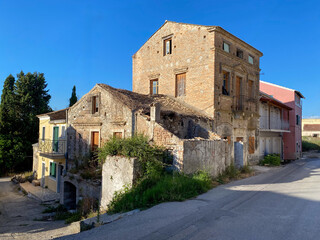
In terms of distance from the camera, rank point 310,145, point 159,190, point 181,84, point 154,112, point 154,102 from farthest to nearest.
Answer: point 310,145
point 181,84
point 154,102
point 154,112
point 159,190

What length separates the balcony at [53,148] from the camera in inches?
632

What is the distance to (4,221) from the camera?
11.6m

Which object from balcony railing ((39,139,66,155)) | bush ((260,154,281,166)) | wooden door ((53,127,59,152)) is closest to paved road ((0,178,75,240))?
balcony railing ((39,139,66,155))

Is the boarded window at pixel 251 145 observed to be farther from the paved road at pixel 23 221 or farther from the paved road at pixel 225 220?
the paved road at pixel 23 221

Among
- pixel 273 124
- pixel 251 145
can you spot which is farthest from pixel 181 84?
pixel 273 124

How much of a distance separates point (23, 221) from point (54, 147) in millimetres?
6930

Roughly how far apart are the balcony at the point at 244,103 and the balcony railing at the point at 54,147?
40.6ft

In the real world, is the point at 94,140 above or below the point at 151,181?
above

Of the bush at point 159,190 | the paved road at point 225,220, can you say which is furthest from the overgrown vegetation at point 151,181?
the paved road at point 225,220

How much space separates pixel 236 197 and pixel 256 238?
10.4 ft

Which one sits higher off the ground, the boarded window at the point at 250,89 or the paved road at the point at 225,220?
the boarded window at the point at 250,89

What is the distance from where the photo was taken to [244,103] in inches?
609

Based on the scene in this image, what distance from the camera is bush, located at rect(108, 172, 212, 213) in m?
6.80

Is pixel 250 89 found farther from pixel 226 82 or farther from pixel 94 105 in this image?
pixel 94 105
